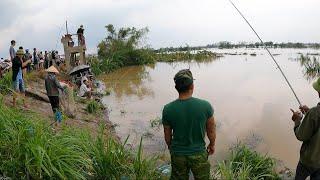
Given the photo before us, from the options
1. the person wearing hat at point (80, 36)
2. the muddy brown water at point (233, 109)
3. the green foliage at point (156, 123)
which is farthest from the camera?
the person wearing hat at point (80, 36)

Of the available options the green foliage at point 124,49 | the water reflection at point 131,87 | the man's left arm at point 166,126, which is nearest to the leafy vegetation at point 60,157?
the man's left arm at point 166,126

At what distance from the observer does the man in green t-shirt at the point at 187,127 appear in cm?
355

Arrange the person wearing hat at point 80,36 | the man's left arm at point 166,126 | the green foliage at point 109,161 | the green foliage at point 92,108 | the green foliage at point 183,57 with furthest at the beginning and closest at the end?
the green foliage at point 183,57
the person wearing hat at point 80,36
the green foliage at point 92,108
the green foliage at point 109,161
the man's left arm at point 166,126

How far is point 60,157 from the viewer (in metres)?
4.47

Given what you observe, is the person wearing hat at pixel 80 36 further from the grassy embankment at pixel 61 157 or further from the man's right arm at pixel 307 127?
the man's right arm at pixel 307 127

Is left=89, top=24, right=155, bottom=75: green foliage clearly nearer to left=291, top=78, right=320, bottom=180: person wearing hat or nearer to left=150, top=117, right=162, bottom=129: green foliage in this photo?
left=150, top=117, right=162, bottom=129: green foliage

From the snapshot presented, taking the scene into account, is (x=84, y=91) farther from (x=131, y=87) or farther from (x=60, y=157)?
(x=60, y=157)

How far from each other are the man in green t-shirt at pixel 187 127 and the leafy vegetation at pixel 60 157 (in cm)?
100

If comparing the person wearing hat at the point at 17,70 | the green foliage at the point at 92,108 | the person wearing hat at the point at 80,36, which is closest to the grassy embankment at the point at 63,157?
the person wearing hat at the point at 17,70

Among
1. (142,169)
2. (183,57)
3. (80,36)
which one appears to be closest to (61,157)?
(142,169)

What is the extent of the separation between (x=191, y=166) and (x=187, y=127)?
354 millimetres

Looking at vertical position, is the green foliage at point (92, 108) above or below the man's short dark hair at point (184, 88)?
below

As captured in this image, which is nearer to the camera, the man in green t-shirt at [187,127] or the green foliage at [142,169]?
the man in green t-shirt at [187,127]

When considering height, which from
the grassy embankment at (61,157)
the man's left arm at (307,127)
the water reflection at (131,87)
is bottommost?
the water reflection at (131,87)
